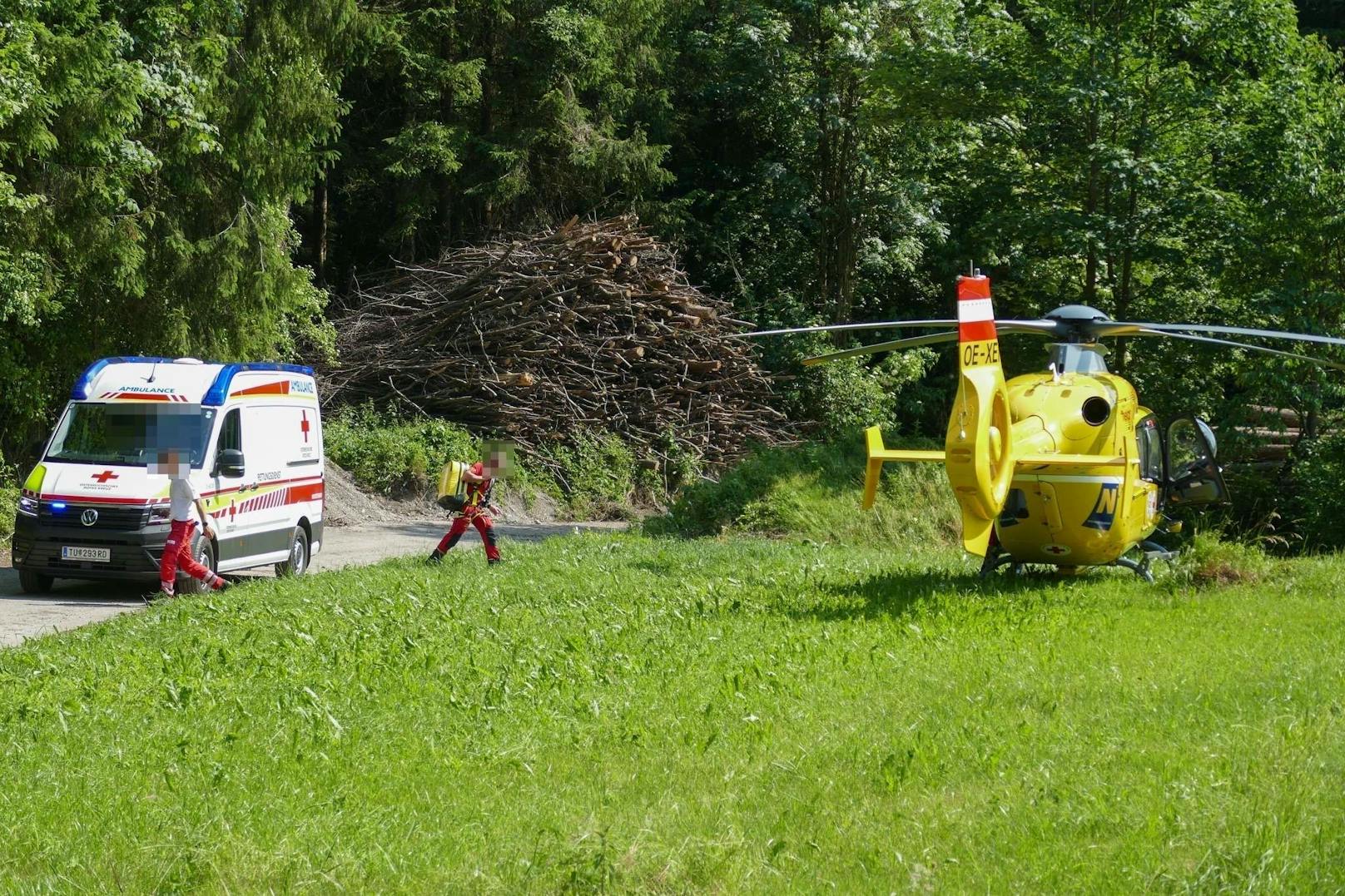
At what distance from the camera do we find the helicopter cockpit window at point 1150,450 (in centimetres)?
1357

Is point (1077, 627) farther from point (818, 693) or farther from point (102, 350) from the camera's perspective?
point (102, 350)

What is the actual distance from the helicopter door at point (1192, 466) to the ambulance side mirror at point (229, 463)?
9.75 metres

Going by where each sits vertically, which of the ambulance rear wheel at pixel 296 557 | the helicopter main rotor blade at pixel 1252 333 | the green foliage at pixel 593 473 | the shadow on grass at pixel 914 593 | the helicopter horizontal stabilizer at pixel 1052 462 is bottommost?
the green foliage at pixel 593 473

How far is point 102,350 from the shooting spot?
66.4 ft

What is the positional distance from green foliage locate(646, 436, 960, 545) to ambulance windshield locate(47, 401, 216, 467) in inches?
345

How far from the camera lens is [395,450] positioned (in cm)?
2541

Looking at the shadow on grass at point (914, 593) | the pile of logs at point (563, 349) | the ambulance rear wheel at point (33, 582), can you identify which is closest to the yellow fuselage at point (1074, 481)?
the shadow on grass at point (914, 593)

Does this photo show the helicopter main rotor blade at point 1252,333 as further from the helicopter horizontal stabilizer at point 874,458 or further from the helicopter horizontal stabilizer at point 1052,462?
the helicopter horizontal stabilizer at point 874,458

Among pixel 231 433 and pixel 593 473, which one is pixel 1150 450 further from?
pixel 593 473

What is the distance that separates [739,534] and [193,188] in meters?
9.56

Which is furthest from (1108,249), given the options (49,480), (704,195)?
(49,480)

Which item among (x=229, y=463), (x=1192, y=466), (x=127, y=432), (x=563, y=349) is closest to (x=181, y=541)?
(x=229, y=463)

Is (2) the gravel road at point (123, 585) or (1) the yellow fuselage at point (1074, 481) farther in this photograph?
(2) the gravel road at point (123, 585)

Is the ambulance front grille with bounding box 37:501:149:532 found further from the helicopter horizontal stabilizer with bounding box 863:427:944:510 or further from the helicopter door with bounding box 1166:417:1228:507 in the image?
the helicopter door with bounding box 1166:417:1228:507
